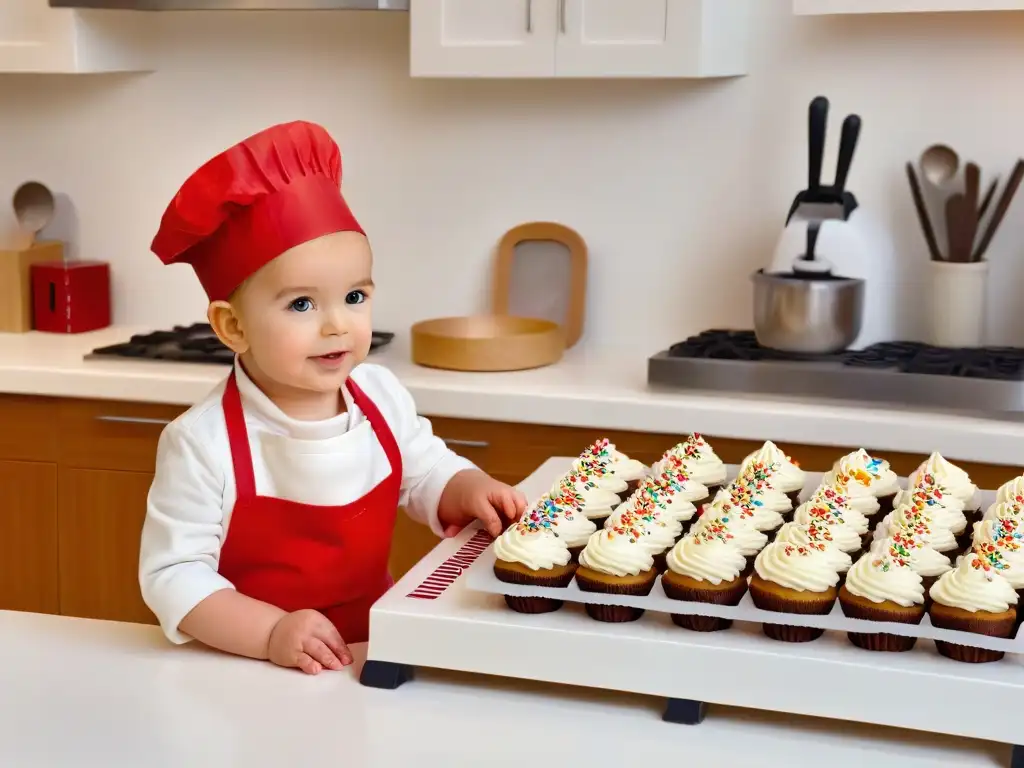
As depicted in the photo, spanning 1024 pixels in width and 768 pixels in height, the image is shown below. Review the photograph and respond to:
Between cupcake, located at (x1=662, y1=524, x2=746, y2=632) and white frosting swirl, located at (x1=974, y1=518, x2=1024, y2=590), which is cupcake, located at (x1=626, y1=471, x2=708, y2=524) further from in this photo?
white frosting swirl, located at (x1=974, y1=518, x2=1024, y2=590)

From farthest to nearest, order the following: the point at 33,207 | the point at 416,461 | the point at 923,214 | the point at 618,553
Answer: the point at 33,207
the point at 923,214
the point at 416,461
the point at 618,553

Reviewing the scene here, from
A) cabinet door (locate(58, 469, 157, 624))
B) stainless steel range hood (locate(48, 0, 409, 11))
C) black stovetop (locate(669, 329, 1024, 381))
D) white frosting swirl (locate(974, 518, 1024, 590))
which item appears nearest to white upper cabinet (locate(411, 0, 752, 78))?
stainless steel range hood (locate(48, 0, 409, 11))

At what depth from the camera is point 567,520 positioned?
1.43 m

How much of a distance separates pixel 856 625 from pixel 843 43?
2.09 m

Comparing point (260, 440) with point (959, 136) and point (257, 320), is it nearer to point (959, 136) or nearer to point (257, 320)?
point (257, 320)

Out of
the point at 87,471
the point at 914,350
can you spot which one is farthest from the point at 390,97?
the point at 914,350

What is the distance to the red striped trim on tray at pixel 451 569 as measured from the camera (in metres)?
1.35

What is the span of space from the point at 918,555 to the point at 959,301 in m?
1.69

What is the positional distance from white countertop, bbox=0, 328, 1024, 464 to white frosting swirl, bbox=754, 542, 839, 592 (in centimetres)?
127

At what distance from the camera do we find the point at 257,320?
1.54 metres

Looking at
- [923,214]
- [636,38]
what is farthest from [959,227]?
[636,38]

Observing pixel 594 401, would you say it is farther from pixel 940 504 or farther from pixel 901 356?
pixel 940 504

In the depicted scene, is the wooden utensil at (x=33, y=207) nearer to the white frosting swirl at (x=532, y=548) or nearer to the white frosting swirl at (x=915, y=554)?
the white frosting swirl at (x=532, y=548)

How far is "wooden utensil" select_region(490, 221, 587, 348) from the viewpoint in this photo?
10.6 feet
